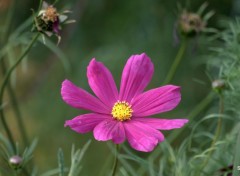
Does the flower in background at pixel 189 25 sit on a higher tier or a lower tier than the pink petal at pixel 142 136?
higher

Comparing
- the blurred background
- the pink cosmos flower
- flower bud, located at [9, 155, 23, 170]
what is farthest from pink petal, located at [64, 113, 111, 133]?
the blurred background

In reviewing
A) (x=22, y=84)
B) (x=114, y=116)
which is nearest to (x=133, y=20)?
Result: (x=22, y=84)

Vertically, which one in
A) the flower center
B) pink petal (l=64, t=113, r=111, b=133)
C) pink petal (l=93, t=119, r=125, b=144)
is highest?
pink petal (l=64, t=113, r=111, b=133)

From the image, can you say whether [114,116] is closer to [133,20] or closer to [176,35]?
[176,35]

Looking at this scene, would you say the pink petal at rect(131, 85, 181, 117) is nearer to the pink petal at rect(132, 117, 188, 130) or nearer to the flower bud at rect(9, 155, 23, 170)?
the pink petal at rect(132, 117, 188, 130)

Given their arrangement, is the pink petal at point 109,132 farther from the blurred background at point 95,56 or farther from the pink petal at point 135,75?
the blurred background at point 95,56

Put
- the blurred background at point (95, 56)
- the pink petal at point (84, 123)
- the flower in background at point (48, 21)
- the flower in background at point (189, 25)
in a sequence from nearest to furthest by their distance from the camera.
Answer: the pink petal at point (84, 123)
the flower in background at point (48, 21)
the flower in background at point (189, 25)
the blurred background at point (95, 56)

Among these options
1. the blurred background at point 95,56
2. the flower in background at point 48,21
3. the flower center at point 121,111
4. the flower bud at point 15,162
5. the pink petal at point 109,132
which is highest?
the flower in background at point 48,21

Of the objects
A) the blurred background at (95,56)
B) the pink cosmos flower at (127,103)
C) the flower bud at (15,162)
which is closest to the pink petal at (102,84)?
the pink cosmos flower at (127,103)
